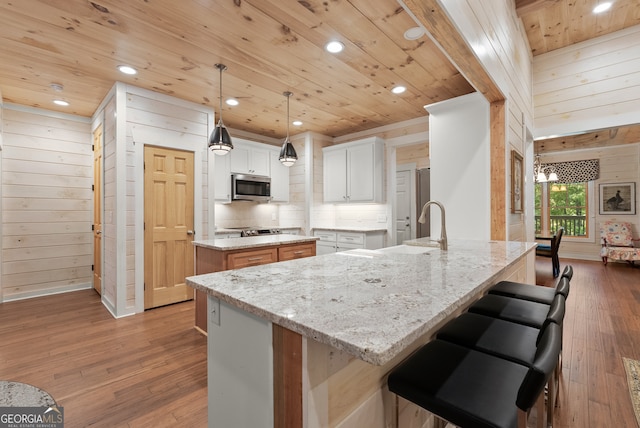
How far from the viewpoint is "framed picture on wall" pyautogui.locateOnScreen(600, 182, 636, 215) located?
6578mm

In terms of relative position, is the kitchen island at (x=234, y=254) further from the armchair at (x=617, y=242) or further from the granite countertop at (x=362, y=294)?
the armchair at (x=617, y=242)

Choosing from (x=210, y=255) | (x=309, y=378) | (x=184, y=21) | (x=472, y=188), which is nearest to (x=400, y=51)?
(x=472, y=188)

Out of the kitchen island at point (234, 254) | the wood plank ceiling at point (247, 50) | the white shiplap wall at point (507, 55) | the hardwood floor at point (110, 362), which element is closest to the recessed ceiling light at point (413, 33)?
the wood plank ceiling at point (247, 50)

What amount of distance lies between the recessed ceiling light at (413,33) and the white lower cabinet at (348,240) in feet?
9.21

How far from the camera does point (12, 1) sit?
6.67ft

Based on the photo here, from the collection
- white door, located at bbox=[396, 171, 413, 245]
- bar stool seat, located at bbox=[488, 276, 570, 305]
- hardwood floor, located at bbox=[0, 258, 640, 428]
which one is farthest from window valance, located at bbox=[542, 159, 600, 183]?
bar stool seat, located at bbox=[488, 276, 570, 305]

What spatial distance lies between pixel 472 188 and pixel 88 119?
5345mm

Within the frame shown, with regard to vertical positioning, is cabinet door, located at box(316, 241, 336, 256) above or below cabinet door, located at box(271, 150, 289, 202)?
below

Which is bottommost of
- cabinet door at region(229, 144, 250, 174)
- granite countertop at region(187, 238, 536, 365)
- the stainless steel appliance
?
the stainless steel appliance

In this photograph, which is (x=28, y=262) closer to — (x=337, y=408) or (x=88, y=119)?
(x=88, y=119)

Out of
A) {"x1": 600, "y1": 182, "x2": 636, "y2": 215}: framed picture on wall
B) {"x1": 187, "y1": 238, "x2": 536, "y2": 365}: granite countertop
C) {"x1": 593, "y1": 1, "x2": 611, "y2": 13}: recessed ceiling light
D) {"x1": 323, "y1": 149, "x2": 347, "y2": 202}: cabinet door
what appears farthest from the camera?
{"x1": 600, "y1": 182, "x2": 636, "y2": 215}: framed picture on wall

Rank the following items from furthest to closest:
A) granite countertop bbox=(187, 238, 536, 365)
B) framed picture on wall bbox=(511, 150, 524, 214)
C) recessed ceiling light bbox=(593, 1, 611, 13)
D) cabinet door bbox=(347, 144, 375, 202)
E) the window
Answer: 1. the window
2. cabinet door bbox=(347, 144, 375, 202)
3. framed picture on wall bbox=(511, 150, 524, 214)
4. recessed ceiling light bbox=(593, 1, 611, 13)
5. granite countertop bbox=(187, 238, 536, 365)

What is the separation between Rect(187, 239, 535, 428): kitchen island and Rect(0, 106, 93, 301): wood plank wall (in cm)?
436

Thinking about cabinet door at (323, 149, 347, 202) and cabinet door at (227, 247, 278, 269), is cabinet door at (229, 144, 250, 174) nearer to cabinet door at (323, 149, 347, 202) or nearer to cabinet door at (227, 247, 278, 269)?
cabinet door at (323, 149, 347, 202)
